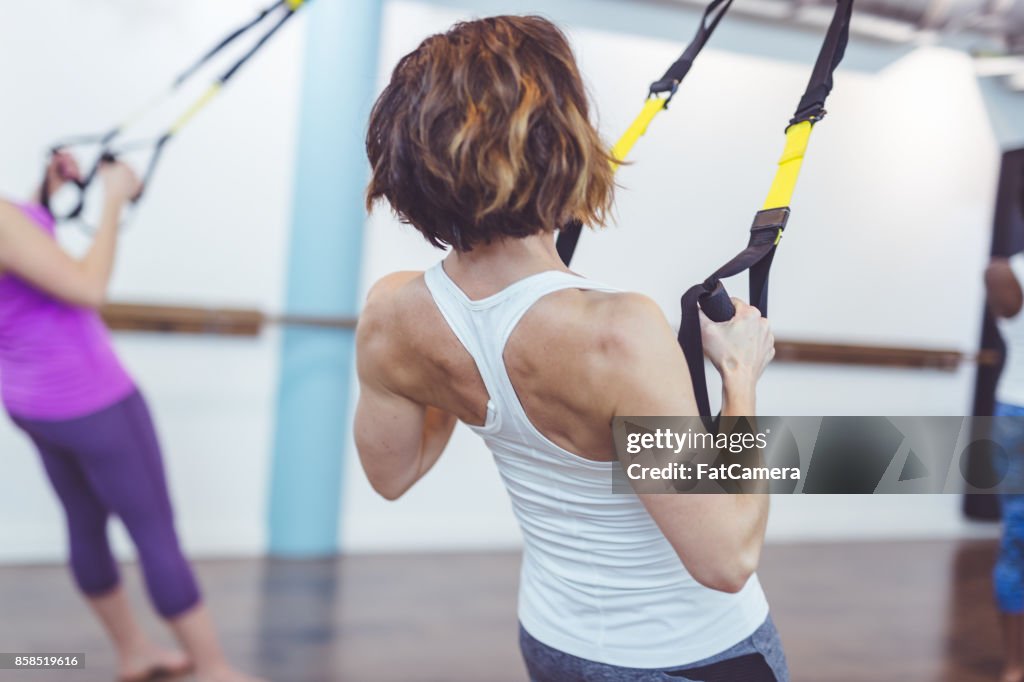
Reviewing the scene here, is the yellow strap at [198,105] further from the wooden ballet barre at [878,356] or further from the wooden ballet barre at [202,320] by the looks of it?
the wooden ballet barre at [878,356]

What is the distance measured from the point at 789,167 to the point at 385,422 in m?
0.49

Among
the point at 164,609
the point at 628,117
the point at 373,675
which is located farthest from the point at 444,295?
the point at 628,117

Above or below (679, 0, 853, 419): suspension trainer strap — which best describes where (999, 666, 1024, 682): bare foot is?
below

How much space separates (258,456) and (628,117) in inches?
72.8

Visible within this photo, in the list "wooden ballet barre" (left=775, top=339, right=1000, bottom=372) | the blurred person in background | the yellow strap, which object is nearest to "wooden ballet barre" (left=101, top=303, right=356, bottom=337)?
the yellow strap

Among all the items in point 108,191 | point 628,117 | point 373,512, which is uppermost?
point 628,117

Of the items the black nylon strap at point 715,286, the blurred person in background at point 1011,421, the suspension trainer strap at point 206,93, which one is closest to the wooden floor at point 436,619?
the blurred person in background at point 1011,421

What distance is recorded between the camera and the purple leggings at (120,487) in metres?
1.84

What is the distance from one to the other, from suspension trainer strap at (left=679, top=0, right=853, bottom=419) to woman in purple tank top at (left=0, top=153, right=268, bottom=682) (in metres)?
1.42

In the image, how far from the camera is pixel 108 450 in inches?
72.6

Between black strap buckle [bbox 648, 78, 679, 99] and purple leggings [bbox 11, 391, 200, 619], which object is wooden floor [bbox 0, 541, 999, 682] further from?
black strap buckle [bbox 648, 78, 679, 99]

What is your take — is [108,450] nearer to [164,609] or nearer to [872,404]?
[164,609]

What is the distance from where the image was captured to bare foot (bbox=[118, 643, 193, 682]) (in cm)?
216

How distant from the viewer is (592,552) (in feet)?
2.86
